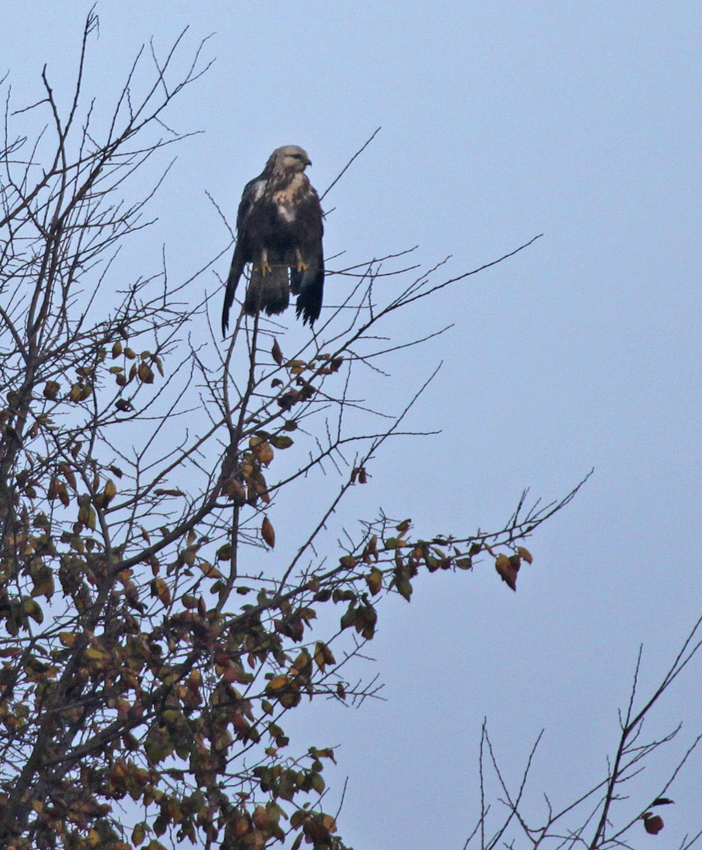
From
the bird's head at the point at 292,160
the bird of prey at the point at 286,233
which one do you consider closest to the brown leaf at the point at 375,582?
the bird of prey at the point at 286,233

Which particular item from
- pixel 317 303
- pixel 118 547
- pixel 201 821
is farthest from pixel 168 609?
pixel 317 303

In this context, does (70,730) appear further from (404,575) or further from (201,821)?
(404,575)

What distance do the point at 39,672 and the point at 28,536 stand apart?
445mm

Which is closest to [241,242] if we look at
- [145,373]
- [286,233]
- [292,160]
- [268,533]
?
[286,233]

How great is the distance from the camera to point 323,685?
3496 mm

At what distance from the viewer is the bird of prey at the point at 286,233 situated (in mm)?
7414

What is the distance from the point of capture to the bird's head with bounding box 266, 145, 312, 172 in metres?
7.71

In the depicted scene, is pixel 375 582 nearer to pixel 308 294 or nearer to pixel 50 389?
pixel 50 389

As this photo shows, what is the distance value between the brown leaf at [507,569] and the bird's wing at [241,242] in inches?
154

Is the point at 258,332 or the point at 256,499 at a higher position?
the point at 258,332

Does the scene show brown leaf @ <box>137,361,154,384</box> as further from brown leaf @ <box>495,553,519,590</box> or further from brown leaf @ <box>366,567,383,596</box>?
brown leaf @ <box>495,553,519,590</box>

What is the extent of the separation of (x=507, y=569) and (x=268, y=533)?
78cm

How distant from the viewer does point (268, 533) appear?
3.69 meters

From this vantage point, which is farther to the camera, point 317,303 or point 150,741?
point 317,303
